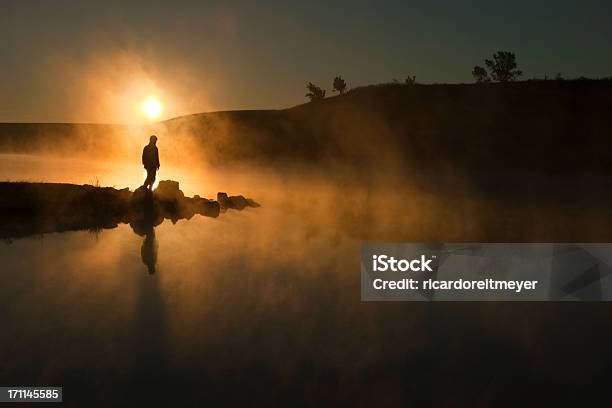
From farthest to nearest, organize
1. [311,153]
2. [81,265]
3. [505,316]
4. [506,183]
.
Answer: [311,153] → [506,183] → [81,265] → [505,316]

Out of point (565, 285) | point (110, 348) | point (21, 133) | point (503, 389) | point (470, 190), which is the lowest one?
point (503, 389)

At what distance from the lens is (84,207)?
1806 centimetres

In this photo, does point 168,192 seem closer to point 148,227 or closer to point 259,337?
point 148,227

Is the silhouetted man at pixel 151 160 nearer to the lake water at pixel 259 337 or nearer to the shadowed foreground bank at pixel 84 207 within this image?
the shadowed foreground bank at pixel 84 207

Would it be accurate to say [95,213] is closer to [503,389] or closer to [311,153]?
[503,389]

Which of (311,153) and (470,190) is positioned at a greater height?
(311,153)

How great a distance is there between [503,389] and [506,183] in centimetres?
3489

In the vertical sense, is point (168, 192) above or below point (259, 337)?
above

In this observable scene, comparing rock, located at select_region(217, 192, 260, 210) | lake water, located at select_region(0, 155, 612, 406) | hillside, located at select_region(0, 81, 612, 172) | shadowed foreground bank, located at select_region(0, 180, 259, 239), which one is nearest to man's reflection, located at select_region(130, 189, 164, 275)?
shadowed foreground bank, located at select_region(0, 180, 259, 239)

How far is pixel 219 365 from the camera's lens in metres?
6.89

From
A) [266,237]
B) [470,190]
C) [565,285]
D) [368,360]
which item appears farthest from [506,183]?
[368,360]

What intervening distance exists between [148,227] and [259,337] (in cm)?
970

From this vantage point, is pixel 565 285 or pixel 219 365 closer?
pixel 219 365

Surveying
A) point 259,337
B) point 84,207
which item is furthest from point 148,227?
point 259,337
